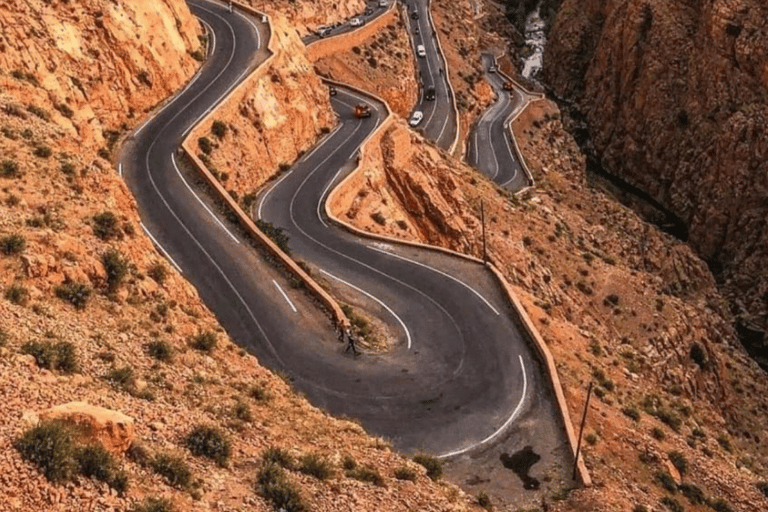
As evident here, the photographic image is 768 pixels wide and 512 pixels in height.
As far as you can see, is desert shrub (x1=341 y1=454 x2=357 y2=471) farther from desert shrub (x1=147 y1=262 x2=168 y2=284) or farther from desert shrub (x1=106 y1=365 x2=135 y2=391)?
desert shrub (x1=147 y1=262 x2=168 y2=284)

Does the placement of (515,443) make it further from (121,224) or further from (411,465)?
(121,224)

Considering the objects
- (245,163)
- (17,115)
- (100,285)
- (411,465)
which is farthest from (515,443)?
(245,163)

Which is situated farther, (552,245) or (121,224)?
(552,245)

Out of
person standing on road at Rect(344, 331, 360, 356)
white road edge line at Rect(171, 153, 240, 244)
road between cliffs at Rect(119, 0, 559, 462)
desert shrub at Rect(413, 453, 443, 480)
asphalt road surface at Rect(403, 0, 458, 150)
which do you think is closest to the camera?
desert shrub at Rect(413, 453, 443, 480)

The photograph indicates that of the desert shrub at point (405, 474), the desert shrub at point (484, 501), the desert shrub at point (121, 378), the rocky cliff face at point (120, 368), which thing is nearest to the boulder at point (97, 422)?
the rocky cliff face at point (120, 368)

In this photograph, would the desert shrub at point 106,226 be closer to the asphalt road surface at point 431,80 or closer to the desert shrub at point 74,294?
the desert shrub at point 74,294

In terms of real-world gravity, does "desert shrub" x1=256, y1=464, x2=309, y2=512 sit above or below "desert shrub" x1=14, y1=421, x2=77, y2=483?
below

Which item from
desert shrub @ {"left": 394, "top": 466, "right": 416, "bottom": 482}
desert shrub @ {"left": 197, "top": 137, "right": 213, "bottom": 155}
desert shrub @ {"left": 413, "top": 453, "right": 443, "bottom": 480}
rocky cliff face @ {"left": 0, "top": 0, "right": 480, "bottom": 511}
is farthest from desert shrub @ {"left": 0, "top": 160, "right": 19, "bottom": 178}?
desert shrub @ {"left": 197, "top": 137, "right": 213, "bottom": 155}
